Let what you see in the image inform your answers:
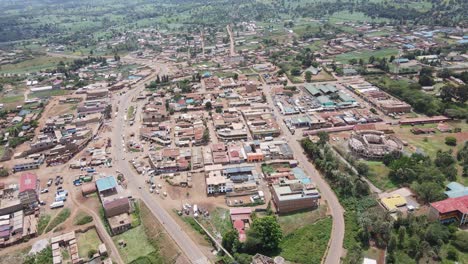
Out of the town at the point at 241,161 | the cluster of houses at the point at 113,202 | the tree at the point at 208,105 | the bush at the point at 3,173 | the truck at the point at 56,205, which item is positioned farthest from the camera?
the tree at the point at 208,105

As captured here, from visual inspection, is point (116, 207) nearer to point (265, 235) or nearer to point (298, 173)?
point (265, 235)

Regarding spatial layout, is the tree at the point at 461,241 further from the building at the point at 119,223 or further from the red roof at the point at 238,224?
the building at the point at 119,223

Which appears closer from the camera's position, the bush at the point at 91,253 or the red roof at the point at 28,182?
the bush at the point at 91,253

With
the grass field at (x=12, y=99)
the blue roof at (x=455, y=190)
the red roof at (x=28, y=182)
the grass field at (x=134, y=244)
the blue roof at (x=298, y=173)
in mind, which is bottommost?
the grass field at (x=134, y=244)

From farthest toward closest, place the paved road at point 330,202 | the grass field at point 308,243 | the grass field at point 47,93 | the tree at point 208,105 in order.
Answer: the grass field at point 47,93
the tree at point 208,105
the paved road at point 330,202
the grass field at point 308,243

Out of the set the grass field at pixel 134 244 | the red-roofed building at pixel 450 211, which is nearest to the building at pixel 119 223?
the grass field at pixel 134 244

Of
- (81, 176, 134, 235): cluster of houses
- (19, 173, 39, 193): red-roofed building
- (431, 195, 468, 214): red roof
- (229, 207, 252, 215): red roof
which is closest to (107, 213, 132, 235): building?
(81, 176, 134, 235): cluster of houses

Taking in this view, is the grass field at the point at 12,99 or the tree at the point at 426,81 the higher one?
the tree at the point at 426,81
